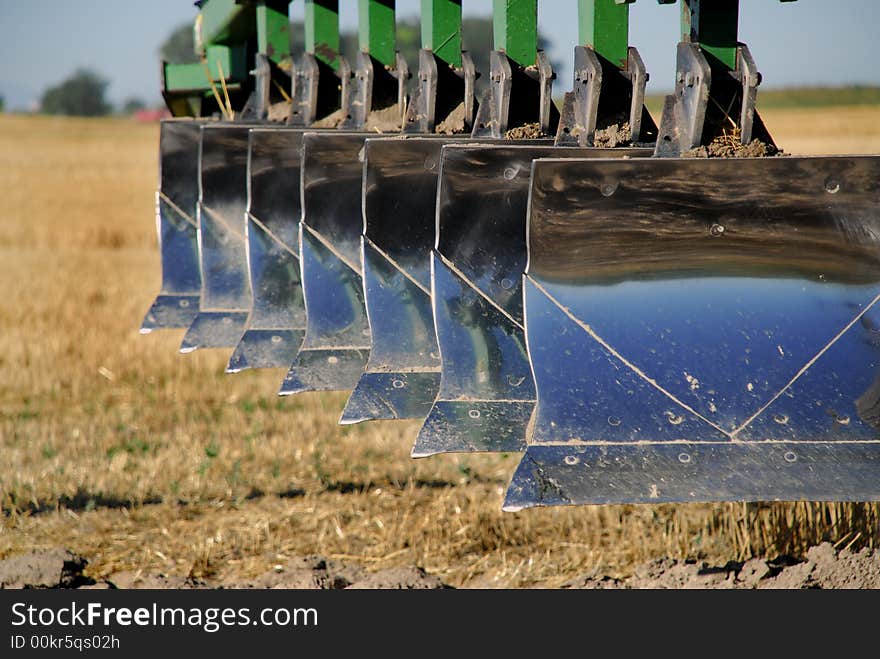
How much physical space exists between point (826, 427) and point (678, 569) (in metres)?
1.62

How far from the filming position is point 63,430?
702cm

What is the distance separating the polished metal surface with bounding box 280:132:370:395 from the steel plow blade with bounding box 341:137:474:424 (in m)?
0.39

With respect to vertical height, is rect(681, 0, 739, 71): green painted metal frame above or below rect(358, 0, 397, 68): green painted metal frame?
above

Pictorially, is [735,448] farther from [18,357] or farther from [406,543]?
[18,357]

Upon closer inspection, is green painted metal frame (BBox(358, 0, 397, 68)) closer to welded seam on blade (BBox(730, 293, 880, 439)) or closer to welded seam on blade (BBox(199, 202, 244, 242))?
welded seam on blade (BBox(199, 202, 244, 242))

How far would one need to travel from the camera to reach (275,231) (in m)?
5.08

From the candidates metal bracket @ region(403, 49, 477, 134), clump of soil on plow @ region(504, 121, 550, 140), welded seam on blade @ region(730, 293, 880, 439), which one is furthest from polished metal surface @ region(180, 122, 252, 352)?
welded seam on blade @ region(730, 293, 880, 439)

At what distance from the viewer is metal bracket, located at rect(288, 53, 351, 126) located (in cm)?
569

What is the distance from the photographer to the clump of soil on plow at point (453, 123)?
474 centimetres

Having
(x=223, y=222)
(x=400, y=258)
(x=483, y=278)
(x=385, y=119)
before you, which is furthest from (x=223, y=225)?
(x=483, y=278)

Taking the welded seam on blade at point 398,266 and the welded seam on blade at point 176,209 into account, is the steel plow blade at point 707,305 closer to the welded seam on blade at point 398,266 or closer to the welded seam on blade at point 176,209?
the welded seam on blade at point 398,266

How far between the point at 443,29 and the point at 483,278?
1492 millimetres

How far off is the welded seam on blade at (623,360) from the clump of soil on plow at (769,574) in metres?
1.50

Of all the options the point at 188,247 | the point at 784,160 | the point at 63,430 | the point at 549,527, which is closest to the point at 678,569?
the point at 549,527
